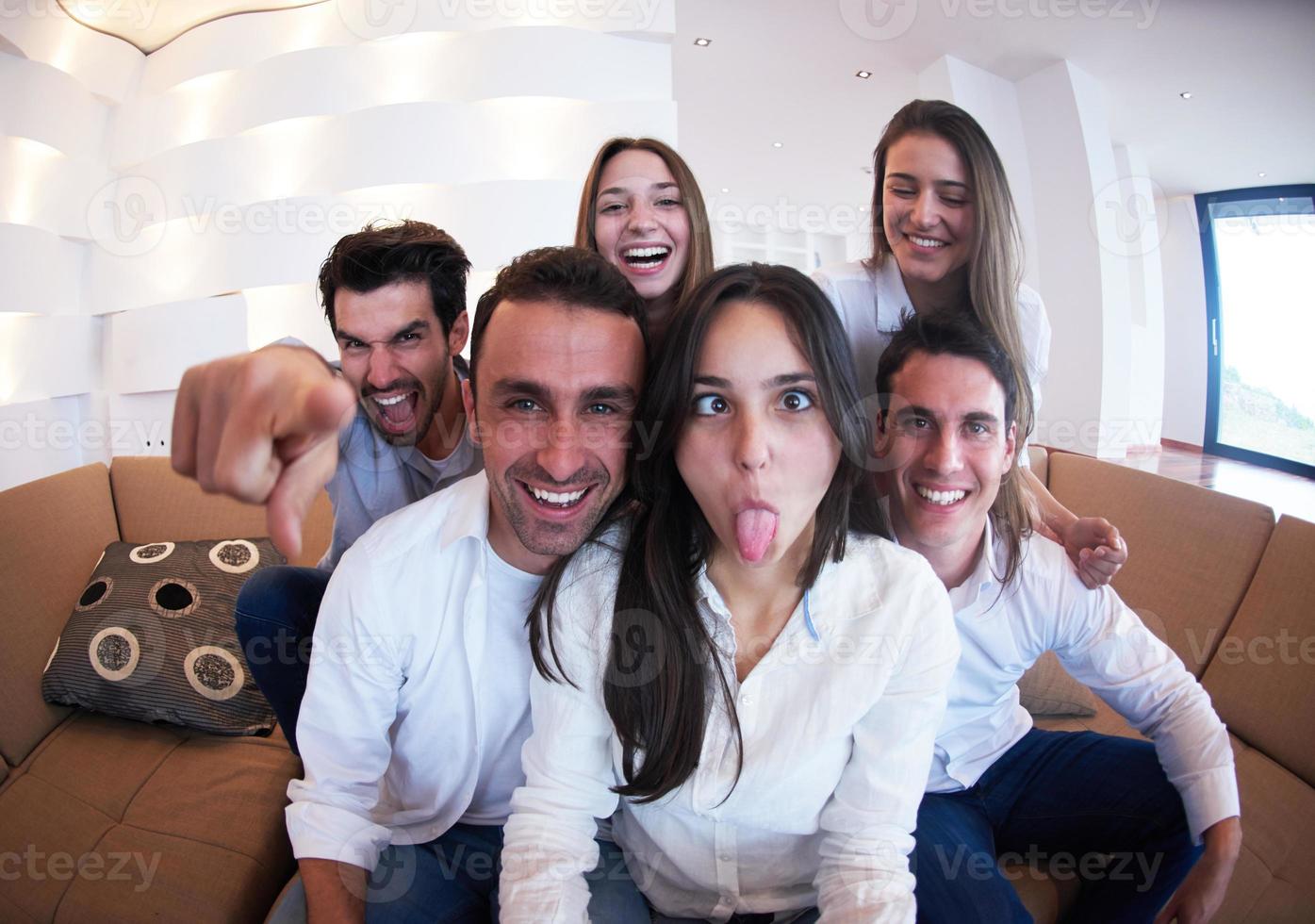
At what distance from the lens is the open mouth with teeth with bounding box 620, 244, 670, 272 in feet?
5.32

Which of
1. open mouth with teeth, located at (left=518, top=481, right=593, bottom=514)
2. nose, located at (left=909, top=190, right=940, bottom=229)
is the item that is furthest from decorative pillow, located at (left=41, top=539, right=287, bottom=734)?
nose, located at (left=909, top=190, right=940, bottom=229)

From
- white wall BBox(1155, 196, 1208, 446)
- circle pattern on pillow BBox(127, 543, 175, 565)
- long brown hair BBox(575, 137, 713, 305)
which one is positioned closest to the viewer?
long brown hair BBox(575, 137, 713, 305)

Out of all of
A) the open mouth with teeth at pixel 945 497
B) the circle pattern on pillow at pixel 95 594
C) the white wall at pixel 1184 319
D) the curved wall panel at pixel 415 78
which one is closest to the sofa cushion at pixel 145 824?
the circle pattern on pillow at pixel 95 594

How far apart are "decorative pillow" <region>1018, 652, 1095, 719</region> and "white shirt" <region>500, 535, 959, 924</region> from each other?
0.97 metres

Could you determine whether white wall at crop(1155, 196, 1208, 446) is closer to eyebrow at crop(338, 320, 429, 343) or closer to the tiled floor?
the tiled floor

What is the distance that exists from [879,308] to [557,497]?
0.99 meters

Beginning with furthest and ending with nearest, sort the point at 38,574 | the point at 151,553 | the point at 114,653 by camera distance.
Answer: the point at 151,553, the point at 38,574, the point at 114,653

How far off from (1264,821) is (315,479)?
6.51ft

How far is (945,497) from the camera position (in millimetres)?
1158

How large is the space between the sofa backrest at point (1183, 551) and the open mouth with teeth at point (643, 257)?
156 centimetres

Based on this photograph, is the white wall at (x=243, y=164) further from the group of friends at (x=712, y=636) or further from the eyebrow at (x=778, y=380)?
the eyebrow at (x=778, y=380)

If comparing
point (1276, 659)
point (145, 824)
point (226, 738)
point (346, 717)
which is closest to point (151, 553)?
point (226, 738)

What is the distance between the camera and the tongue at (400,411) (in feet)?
4.79

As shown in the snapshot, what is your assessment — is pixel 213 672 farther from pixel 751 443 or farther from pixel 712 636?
pixel 751 443
